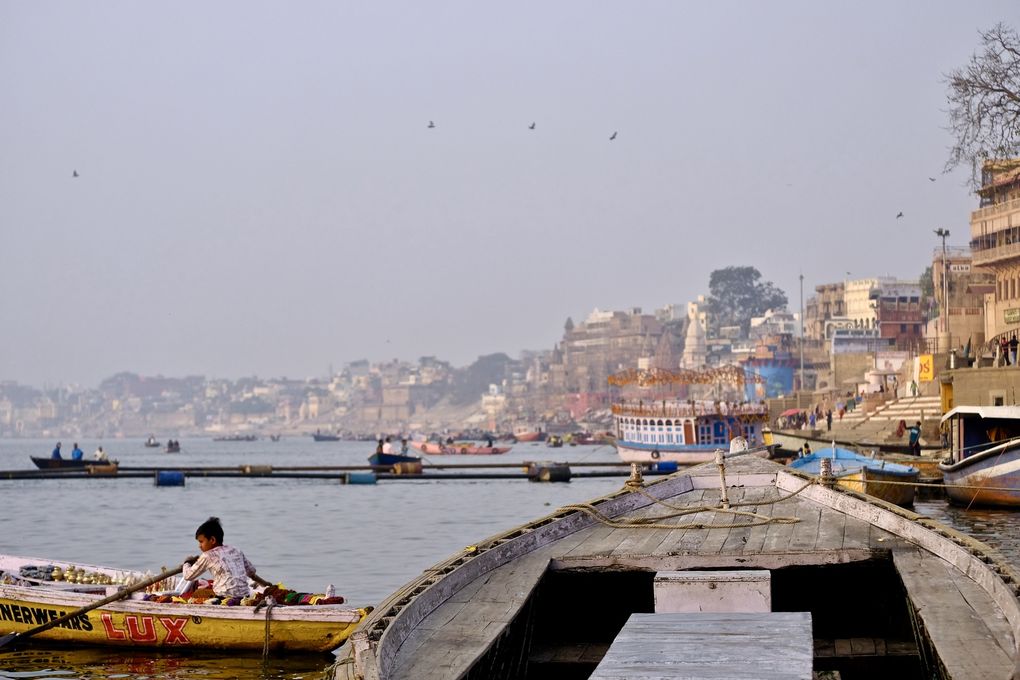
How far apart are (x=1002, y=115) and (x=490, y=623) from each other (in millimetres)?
29656

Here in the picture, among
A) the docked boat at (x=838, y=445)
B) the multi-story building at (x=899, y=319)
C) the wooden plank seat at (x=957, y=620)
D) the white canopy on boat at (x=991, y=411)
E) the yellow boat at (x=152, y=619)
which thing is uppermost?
the multi-story building at (x=899, y=319)

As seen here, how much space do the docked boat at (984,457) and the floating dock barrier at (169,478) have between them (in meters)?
35.9

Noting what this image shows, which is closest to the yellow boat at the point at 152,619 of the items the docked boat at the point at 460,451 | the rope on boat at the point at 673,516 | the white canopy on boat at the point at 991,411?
the rope on boat at the point at 673,516

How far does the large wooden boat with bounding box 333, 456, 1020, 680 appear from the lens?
688 centimetres

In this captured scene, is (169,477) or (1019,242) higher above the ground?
(1019,242)

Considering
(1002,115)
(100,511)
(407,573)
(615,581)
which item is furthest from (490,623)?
(100,511)

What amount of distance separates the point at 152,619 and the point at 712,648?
34.3 feet

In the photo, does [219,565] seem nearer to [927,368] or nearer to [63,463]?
[63,463]

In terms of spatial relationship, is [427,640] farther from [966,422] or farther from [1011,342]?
[1011,342]

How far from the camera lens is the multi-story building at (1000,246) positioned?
62.6 m

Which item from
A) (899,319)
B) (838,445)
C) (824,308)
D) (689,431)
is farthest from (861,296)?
(838,445)

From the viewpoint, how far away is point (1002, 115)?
34.2 metres

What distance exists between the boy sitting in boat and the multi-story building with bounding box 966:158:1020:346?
A: 172ft

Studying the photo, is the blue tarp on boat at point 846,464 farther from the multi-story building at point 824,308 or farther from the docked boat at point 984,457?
the multi-story building at point 824,308
